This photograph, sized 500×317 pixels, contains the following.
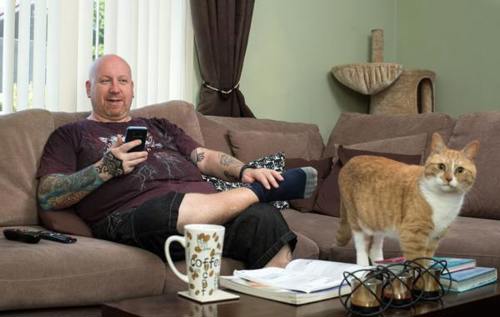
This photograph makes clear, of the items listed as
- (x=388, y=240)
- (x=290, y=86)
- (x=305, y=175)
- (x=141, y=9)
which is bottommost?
(x=388, y=240)

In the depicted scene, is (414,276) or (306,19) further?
(306,19)

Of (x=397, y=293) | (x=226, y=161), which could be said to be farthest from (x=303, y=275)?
(x=226, y=161)

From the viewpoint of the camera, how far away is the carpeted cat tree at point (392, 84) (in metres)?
4.13

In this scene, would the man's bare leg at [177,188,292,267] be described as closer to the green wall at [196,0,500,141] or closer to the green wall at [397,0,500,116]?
the green wall at [196,0,500,141]

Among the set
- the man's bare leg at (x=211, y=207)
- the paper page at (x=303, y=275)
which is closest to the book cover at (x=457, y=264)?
the paper page at (x=303, y=275)

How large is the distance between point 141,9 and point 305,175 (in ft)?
5.53

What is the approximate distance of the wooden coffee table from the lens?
1.41 m

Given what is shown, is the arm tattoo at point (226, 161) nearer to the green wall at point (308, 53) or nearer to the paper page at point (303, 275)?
the paper page at point (303, 275)

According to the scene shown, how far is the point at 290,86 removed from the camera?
13.9 ft

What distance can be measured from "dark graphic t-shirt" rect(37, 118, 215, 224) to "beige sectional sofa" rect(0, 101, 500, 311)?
0.07m

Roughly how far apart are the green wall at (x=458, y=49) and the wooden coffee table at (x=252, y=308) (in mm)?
2768

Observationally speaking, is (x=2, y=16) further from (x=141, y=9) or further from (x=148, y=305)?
(x=148, y=305)

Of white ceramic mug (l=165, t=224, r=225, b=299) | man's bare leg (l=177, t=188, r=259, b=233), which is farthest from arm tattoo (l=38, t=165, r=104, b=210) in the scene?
white ceramic mug (l=165, t=224, r=225, b=299)

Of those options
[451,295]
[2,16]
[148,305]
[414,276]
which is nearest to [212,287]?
[148,305]
